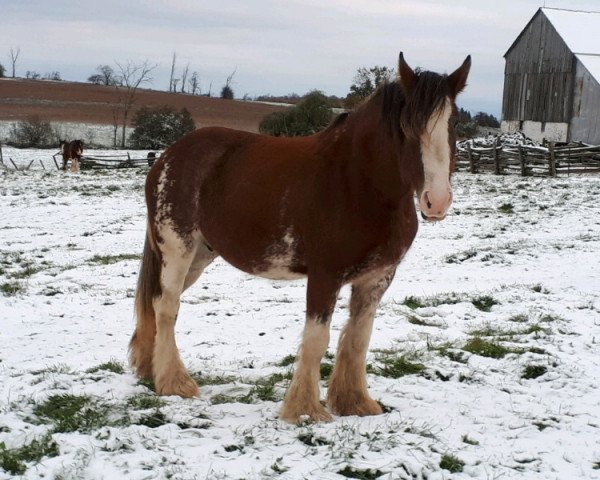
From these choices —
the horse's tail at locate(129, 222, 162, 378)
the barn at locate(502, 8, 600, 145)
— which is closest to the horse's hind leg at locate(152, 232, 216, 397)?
the horse's tail at locate(129, 222, 162, 378)

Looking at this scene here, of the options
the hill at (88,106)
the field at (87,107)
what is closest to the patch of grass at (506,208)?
the field at (87,107)

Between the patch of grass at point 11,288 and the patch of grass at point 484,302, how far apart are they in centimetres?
571

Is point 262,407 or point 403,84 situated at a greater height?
point 403,84

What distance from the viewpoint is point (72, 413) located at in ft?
13.3

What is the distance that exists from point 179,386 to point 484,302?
13.4ft

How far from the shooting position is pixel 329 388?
14.3ft

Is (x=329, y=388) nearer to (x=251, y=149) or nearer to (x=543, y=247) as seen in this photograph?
(x=251, y=149)

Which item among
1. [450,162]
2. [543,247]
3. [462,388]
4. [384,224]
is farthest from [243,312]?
[543,247]

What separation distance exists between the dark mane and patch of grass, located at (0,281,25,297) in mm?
6012

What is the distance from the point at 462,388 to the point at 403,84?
8.00 ft

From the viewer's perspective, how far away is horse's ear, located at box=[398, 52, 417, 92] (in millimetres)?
3459

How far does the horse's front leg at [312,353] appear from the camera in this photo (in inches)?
154

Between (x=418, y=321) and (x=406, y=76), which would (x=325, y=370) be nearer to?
(x=418, y=321)

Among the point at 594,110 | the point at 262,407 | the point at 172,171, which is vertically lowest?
the point at 262,407
